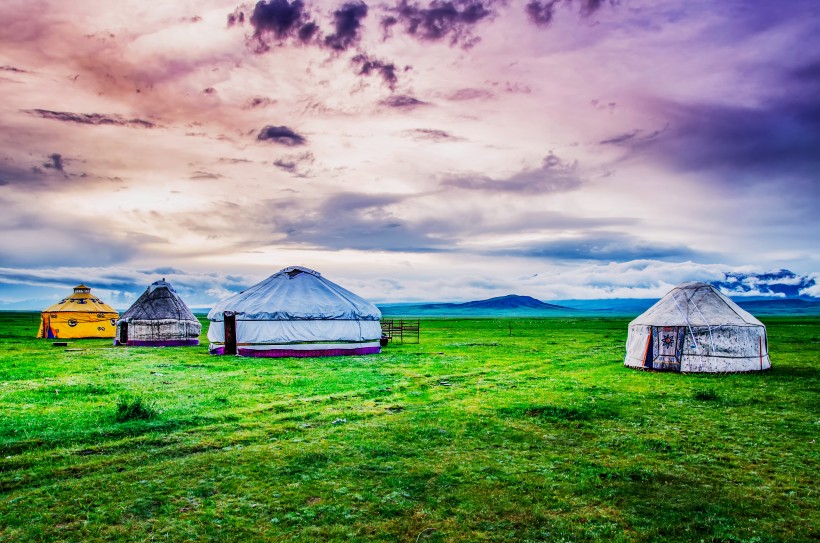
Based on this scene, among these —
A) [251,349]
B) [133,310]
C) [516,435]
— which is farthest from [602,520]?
[133,310]

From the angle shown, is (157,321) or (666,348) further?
(157,321)

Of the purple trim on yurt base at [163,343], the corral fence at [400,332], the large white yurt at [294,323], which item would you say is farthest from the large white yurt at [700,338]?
the purple trim on yurt base at [163,343]

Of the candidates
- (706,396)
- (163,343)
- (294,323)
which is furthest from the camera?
(163,343)

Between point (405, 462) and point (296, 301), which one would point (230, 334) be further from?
point (405, 462)

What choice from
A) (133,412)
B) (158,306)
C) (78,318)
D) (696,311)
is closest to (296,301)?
(158,306)

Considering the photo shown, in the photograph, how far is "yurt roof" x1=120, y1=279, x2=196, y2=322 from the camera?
119 ft

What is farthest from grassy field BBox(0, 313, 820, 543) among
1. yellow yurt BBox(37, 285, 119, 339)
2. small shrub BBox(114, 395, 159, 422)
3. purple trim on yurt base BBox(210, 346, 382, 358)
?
yellow yurt BBox(37, 285, 119, 339)

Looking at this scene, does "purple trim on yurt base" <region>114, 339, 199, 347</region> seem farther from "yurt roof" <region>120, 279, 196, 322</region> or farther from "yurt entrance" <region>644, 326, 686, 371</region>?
"yurt entrance" <region>644, 326, 686, 371</region>

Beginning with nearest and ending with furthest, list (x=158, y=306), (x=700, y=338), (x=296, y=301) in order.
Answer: (x=700, y=338)
(x=296, y=301)
(x=158, y=306)

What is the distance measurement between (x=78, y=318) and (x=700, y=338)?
4700 cm

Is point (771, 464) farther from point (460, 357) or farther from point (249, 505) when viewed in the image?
point (460, 357)

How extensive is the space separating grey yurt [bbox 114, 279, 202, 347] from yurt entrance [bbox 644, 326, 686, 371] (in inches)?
1214

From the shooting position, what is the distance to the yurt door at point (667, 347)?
77.4ft

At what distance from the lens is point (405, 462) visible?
30.4ft
